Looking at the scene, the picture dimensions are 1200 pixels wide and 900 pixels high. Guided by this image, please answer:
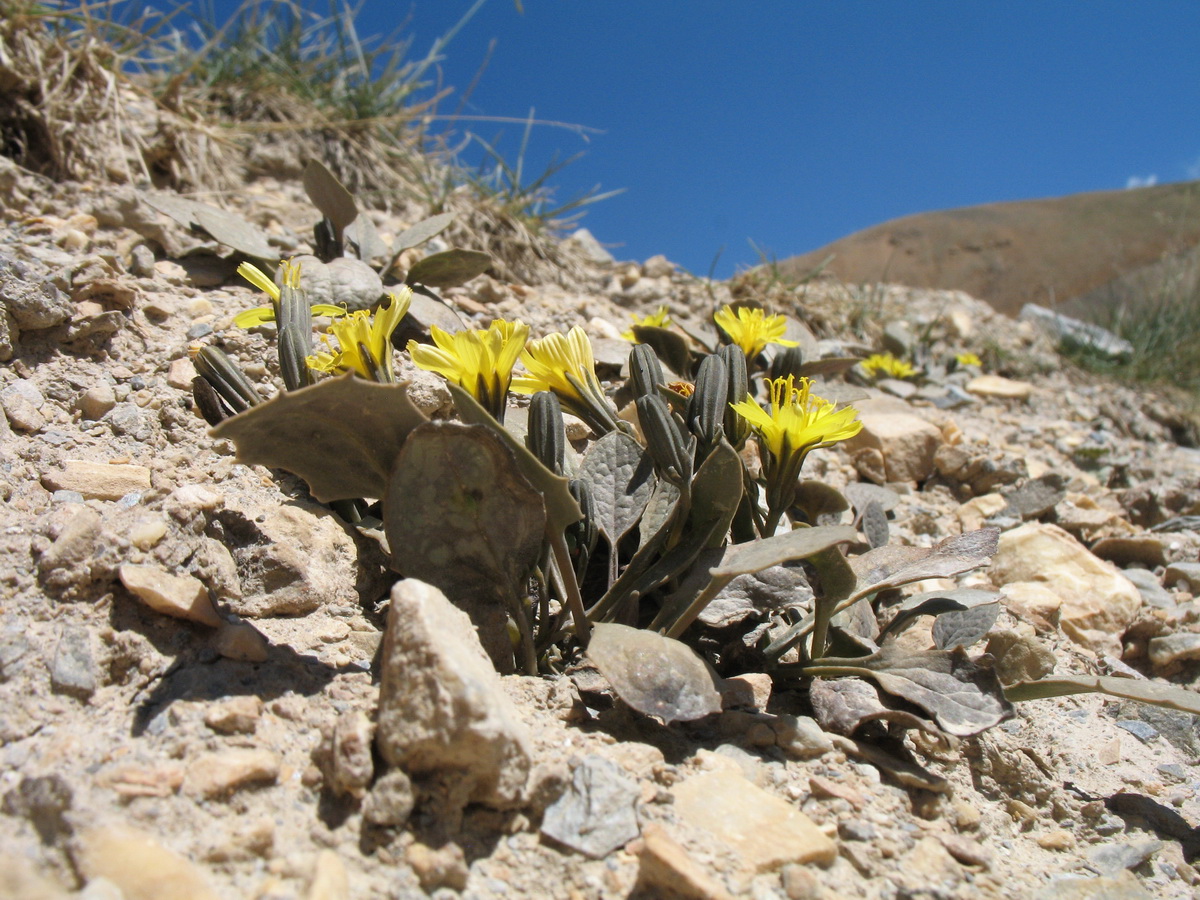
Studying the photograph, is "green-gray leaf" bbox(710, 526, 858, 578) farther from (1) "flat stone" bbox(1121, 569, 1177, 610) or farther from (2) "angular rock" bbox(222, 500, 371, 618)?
(1) "flat stone" bbox(1121, 569, 1177, 610)

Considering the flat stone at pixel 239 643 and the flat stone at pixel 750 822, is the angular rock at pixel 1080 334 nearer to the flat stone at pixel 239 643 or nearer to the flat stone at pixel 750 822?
the flat stone at pixel 750 822

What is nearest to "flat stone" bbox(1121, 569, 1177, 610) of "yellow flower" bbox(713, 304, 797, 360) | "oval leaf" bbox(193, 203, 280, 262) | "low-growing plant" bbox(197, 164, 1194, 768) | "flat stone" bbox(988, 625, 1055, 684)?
"flat stone" bbox(988, 625, 1055, 684)

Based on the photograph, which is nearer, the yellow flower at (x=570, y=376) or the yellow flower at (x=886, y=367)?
the yellow flower at (x=570, y=376)

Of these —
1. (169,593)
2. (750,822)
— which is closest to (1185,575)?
(750,822)

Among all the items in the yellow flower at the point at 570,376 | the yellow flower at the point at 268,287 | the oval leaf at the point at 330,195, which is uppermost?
the oval leaf at the point at 330,195

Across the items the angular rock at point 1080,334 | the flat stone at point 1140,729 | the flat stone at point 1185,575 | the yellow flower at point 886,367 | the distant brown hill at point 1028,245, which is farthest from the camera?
the distant brown hill at point 1028,245

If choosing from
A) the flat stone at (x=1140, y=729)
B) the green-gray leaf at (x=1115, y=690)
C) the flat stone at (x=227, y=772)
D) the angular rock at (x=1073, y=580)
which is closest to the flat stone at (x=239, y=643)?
the flat stone at (x=227, y=772)
